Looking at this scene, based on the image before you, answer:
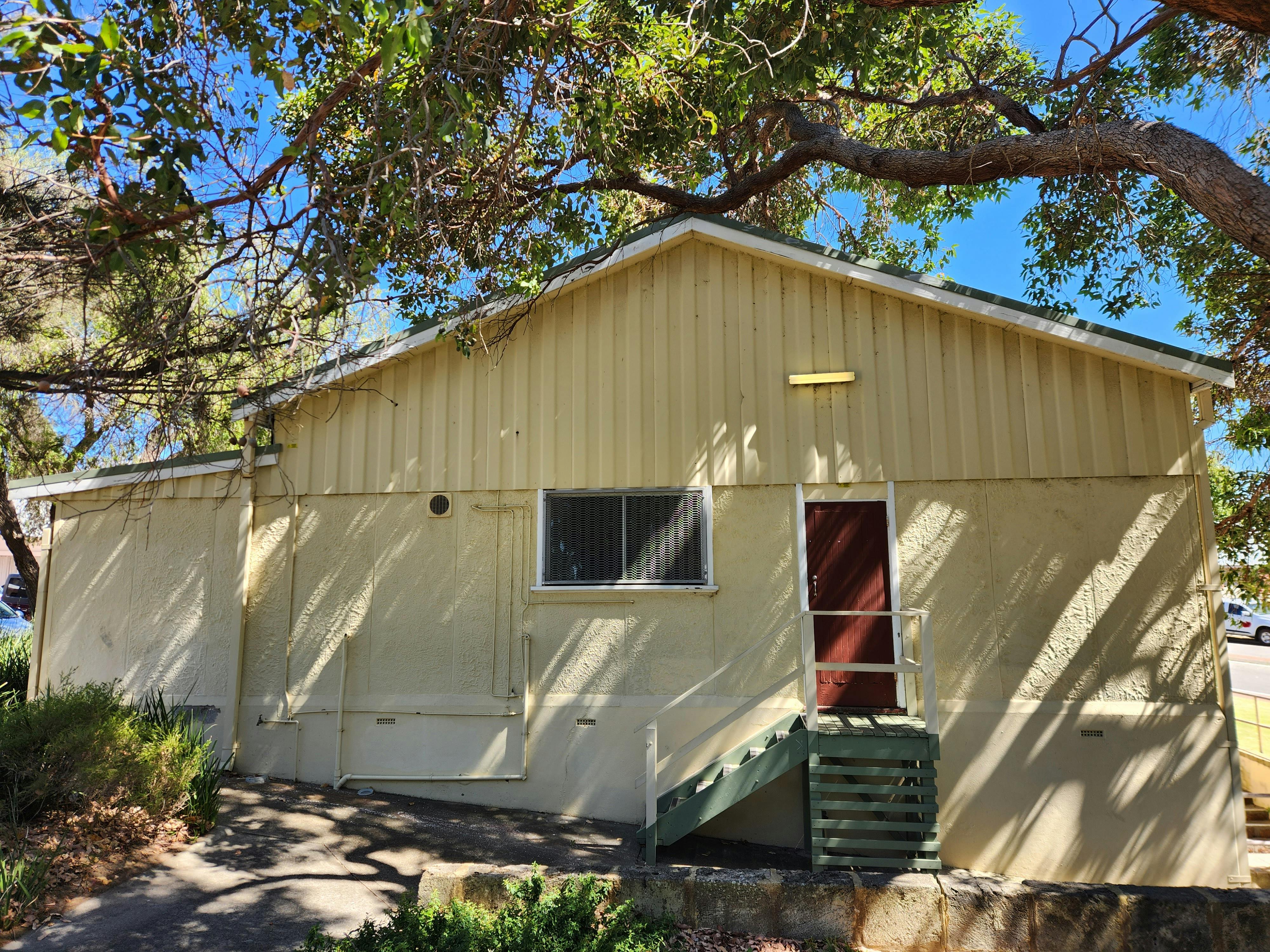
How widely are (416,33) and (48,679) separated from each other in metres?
7.97

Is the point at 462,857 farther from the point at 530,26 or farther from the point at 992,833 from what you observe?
the point at 530,26

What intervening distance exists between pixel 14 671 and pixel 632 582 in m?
8.29

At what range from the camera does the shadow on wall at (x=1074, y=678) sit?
294 inches

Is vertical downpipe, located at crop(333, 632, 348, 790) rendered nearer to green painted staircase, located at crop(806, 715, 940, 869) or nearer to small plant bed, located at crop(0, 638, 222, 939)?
small plant bed, located at crop(0, 638, 222, 939)

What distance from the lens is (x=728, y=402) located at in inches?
332

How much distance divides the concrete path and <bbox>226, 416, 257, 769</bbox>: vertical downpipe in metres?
0.61

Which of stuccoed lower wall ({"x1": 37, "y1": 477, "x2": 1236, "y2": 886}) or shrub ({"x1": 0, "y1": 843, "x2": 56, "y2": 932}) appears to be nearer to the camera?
shrub ({"x1": 0, "y1": 843, "x2": 56, "y2": 932})

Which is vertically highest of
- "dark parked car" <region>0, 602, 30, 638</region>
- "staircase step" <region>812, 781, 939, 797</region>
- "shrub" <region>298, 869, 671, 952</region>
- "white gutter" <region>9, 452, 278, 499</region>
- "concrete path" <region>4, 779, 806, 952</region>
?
"white gutter" <region>9, 452, 278, 499</region>

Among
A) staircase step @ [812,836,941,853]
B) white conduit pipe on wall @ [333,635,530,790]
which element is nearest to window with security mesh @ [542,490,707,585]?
white conduit pipe on wall @ [333,635,530,790]

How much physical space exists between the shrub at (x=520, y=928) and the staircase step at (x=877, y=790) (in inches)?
84.5

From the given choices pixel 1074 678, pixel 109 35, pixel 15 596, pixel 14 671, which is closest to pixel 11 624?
pixel 15 596

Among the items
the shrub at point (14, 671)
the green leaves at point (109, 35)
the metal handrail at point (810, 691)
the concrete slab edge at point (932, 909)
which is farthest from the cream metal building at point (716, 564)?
the green leaves at point (109, 35)

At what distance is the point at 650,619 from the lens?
27.0ft

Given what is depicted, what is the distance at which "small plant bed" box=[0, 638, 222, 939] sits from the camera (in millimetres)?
5777
